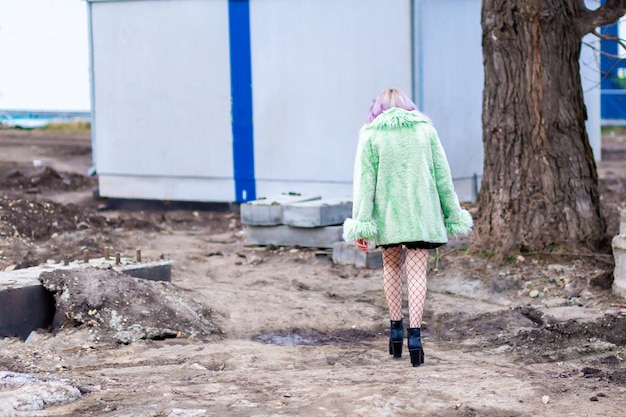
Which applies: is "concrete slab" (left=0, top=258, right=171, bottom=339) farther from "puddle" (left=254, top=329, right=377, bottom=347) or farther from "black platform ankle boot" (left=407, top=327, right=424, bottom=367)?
"black platform ankle boot" (left=407, top=327, right=424, bottom=367)

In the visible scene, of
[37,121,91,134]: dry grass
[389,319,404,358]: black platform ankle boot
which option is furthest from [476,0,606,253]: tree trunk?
[37,121,91,134]: dry grass

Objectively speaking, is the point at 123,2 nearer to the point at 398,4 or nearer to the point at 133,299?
the point at 398,4

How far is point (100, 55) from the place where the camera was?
14.4 metres

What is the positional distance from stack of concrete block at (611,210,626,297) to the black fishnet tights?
7.51 ft

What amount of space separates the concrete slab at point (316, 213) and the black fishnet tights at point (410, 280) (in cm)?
350

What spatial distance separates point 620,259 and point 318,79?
5.71m

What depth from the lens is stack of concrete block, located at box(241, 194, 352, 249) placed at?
1016 centimetres

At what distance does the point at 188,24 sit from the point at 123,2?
1.08 meters

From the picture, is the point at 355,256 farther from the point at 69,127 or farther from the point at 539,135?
the point at 69,127

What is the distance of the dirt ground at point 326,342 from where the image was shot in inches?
209

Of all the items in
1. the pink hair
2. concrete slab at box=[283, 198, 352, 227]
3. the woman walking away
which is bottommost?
concrete slab at box=[283, 198, 352, 227]

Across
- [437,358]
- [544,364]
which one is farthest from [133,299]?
[544,364]

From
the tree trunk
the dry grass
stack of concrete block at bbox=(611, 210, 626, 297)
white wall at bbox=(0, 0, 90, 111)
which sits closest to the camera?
stack of concrete block at bbox=(611, 210, 626, 297)

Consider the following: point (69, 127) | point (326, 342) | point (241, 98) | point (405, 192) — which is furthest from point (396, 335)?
point (69, 127)
